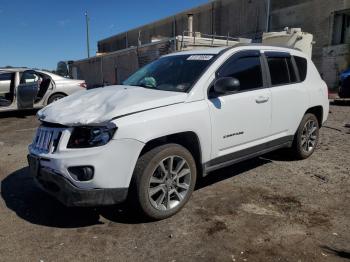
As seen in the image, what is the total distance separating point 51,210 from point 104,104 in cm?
137

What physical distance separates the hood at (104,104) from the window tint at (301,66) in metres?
2.47

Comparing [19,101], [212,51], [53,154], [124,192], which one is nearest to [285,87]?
[212,51]

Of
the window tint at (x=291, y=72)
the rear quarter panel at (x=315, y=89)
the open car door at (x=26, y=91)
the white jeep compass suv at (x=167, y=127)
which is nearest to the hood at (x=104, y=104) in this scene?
the white jeep compass suv at (x=167, y=127)

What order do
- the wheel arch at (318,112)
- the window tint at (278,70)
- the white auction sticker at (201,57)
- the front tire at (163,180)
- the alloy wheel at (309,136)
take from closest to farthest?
1. the front tire at (163,180)
2. the white auction sticker at (201,57)
3. the window tint at (278,70)
4. the alloy wheel at (309,136)
5. the wheel arch at (318,112)

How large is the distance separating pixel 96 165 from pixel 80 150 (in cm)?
20

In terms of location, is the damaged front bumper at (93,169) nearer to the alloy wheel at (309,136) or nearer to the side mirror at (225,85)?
the side mirror at (225,85)

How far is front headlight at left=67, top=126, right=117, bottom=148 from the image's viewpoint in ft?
10.2

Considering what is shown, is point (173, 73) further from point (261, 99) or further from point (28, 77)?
point (28, 77)

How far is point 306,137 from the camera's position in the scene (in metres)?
5.55

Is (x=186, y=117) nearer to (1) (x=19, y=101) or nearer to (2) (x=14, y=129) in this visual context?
(2) (x=14, y=129)

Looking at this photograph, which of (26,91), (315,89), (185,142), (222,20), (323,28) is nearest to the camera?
(185,142)

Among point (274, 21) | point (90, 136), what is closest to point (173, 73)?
point (90, 136)

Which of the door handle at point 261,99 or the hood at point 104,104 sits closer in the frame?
the hood at point 104,104

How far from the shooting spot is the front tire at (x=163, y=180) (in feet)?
10.9
